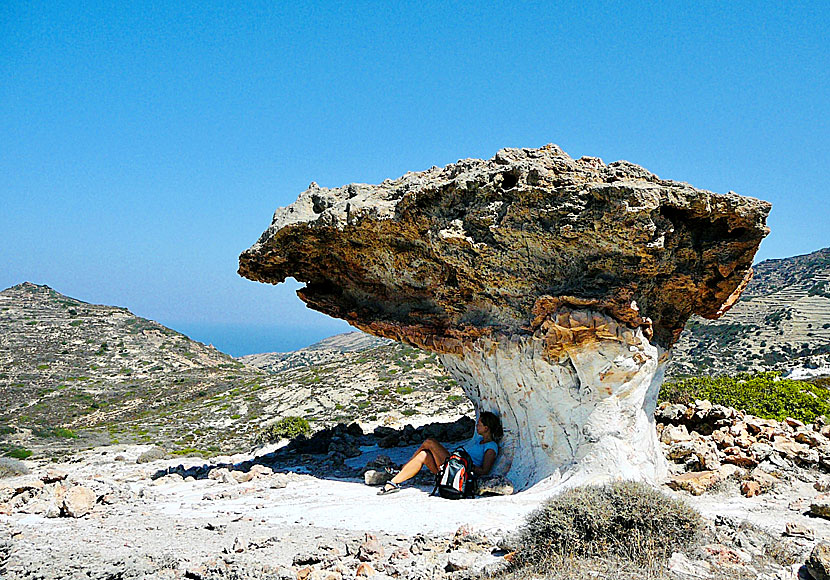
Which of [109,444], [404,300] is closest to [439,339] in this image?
[404,300]

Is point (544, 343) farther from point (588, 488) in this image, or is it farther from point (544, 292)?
point (588, 488)

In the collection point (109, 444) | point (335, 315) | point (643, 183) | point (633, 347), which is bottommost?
point (109, 444)

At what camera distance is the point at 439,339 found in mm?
10273

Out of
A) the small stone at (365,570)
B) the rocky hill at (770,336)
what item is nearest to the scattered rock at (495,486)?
the small stone at (365,570)

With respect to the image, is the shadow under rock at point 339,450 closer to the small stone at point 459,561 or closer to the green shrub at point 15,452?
the small stone at point 459,561

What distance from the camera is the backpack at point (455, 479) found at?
322 inches

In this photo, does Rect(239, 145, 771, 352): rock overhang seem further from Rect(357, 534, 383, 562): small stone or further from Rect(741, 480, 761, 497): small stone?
Rect(357, 534, 383, 562): small stone

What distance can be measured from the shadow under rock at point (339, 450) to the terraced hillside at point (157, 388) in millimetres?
2539

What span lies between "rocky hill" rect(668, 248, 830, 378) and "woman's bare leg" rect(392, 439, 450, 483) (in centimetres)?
1533

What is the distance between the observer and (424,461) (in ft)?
30.7

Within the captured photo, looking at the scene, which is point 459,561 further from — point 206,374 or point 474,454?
point 206,374

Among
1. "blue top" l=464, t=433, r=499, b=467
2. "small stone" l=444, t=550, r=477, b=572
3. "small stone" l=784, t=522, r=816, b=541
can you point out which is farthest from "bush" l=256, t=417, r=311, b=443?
"small stone" l=784, t=522, r=816, b=541

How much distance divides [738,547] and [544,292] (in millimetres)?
4287

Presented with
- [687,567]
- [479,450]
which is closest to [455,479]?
[479,450]
